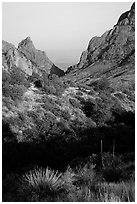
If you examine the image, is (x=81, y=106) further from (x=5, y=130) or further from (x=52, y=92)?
(x=5, y=130)

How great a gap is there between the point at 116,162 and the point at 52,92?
9.60 m

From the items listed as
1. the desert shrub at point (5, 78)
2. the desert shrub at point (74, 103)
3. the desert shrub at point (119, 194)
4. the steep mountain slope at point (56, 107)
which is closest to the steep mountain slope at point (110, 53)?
the steep mountain slope at point (56, 107)

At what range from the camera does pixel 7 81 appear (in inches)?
603

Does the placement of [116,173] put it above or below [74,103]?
below

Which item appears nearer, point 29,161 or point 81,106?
point 29,161

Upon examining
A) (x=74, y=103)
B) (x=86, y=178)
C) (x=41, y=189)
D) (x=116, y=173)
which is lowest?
(x=41, y=189)

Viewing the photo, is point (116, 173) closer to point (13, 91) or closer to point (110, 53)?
point (13, 91)

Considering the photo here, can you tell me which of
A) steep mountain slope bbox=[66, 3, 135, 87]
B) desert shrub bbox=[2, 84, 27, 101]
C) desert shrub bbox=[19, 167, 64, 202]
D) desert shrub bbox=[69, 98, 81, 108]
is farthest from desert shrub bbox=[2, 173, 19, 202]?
steep mountain slope bbox=[66, 3, 135, 87]

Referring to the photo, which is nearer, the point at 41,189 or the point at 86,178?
the point at 41,189

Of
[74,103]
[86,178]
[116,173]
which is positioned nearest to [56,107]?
[74,103]

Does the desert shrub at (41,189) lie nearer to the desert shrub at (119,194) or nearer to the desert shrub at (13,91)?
the desert shrub at (119,194)

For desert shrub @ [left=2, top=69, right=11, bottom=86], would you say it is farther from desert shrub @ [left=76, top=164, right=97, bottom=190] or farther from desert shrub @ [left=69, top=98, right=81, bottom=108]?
desert shrub @ [left=76, top=164, right=97, bottom=190]

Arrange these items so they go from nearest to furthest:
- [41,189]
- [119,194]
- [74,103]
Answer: [119,194] → [41,189] → [74,103]

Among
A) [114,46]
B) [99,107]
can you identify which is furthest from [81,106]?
[114,46]
